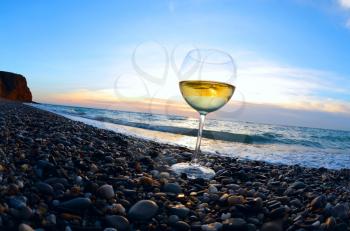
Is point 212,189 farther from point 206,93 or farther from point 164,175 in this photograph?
point 206,93

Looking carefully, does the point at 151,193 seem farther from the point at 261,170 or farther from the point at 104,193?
the point at 261,170

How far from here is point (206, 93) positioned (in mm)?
3836

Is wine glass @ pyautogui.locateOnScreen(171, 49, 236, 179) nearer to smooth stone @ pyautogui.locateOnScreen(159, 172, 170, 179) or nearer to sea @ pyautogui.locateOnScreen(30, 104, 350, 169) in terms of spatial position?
smooth stone @ pyautogui.locateOnScreen(159, 172, 170, 179)

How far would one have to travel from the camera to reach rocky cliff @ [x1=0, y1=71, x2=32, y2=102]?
73994 mm

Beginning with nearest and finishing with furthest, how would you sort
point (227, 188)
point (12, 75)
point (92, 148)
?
point (227, 188) < point (92, 148) < point (12, 75)

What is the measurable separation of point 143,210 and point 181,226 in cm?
31

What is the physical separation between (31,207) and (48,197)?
236mm

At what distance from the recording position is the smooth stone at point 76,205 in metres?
2.39

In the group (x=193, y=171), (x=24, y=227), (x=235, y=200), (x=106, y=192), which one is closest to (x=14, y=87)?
(x=193, y=171)

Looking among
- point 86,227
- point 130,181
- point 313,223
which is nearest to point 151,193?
point 130,181

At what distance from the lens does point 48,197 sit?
2.55 meters

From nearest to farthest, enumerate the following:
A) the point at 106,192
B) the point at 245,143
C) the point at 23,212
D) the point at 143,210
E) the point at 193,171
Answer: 1. the point at 23,212
2. the point at 143,210
3. the point at 106,192
4. the point at 193,171
5. the point at 245,143

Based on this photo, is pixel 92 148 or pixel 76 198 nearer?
pixel 76 198

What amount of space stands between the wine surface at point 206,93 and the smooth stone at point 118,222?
6.13 ft
